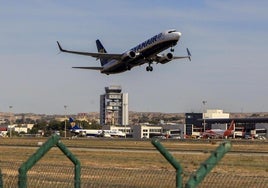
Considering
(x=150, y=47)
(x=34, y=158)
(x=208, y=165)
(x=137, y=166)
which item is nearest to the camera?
(x=208, y=165)

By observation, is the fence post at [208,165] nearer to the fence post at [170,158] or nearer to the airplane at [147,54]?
the fence post at [170,158]

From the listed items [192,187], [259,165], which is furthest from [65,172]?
[192,187]

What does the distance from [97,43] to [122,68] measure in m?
23.8

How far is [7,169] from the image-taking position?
74.9 ft

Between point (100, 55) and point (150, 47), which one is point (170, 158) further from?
point (100, 55)

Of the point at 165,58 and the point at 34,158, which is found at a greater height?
the point at 165,58

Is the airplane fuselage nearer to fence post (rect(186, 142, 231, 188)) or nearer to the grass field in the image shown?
the grass field

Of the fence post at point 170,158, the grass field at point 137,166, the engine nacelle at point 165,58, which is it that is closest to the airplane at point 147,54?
the engine nacelle at point 165,58

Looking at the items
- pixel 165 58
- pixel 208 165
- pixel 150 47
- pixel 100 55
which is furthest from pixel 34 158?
pixel 100 55

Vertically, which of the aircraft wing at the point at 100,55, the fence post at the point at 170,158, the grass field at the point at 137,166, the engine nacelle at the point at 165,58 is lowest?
the grass field at the point at 137,166

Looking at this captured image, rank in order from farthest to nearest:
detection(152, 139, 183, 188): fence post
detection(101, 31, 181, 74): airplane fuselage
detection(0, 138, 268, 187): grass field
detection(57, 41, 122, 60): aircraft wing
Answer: detection(57, 41, 122, 60): aircraft wing, detection(101, 31, 181, 74): airplane fuselage, detection(0, 138, 268, 187): grass field, detection(152, 139, 183, 188): fence post

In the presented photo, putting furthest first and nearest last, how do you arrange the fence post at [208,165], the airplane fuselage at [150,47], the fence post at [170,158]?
the airplane fuselage at [150,47]
the fence post at [170,158]
the fence post at [208,165]

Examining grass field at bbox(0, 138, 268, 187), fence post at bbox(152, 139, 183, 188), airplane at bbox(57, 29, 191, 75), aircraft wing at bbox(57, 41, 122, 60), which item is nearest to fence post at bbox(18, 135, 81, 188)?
grass field at bbox(0, 138, 268, 187)

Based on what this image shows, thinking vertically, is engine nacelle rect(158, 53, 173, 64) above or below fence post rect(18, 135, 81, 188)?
above
